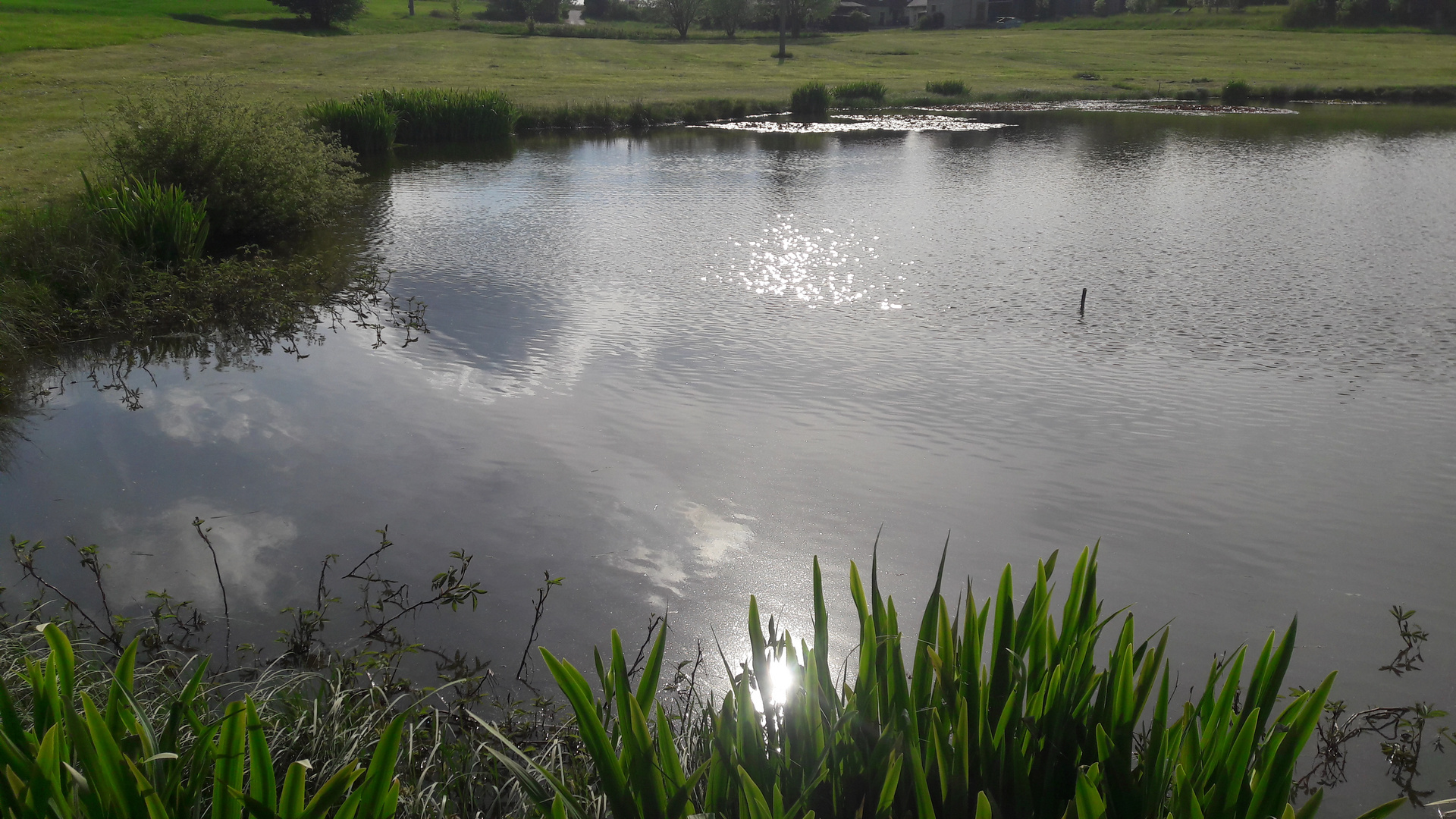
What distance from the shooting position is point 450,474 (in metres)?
5.72

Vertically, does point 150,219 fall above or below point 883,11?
below

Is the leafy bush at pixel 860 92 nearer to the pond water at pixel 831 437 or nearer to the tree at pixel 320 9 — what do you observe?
the pond water at pixel 831 437

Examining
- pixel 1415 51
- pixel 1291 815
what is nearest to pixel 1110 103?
pixel 1415 51

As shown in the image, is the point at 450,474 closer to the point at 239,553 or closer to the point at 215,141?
the point at 239,553

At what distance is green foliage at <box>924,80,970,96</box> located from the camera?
37.2 meters

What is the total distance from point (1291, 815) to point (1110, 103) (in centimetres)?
3959

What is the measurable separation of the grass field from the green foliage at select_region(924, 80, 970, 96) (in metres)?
0.87

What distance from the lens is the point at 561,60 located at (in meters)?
46.0

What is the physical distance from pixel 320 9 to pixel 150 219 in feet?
172

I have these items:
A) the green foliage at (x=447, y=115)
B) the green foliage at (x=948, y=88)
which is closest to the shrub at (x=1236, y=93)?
the green foliage at (x=948, y=88)

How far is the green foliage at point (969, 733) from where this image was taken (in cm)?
180

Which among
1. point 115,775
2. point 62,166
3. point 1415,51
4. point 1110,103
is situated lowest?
point 115,775

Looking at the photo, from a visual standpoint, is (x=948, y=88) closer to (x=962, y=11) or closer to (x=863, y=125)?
(x=863, y=125)

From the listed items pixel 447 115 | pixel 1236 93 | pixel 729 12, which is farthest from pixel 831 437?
pixel 729 12
